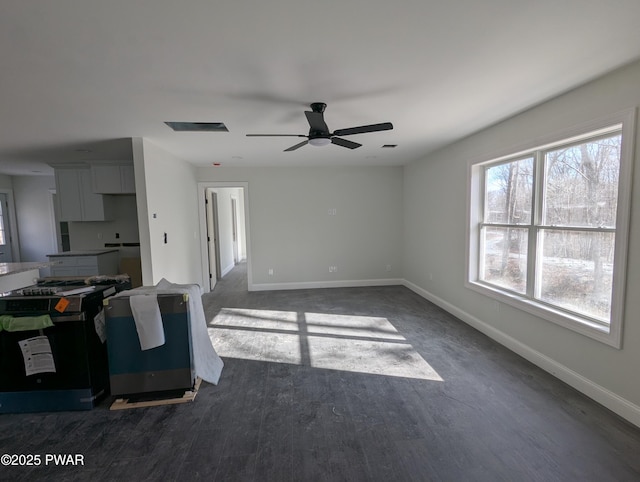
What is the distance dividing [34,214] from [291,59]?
7.58 meters

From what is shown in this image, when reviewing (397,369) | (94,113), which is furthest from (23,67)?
(397,369)

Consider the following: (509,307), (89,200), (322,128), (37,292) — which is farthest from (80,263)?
(509,307)

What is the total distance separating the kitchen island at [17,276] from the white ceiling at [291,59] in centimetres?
143

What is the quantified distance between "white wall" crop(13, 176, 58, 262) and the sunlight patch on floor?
16.7ft

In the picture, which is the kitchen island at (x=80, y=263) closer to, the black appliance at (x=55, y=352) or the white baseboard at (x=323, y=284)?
the white baseboard at (x=323, y=284)

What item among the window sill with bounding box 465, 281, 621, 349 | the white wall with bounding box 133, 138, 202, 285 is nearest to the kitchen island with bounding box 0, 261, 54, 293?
the white wall with bounding box 133, 138, 202, 285

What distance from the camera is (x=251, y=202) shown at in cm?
573

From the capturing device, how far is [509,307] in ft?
10.6

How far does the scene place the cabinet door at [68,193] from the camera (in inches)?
200

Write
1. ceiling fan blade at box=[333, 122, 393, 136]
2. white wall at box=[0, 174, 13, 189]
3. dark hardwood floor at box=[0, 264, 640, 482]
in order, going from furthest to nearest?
white wall at box=[0, 174, 13, 189], ceiling fan blade at box=[333, 122, 393, 136], dark hardwood floor at box=[0, 264, 640, 482]

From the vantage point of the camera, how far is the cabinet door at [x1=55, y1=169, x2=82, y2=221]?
508 cm

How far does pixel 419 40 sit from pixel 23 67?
243 cm

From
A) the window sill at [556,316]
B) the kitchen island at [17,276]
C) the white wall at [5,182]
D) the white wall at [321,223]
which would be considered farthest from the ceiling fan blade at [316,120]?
the white wall at [5,182]

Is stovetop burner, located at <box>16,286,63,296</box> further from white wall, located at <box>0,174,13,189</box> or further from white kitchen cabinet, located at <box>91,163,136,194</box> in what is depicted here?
white wall, located at <box>0,174,13,189</box>
